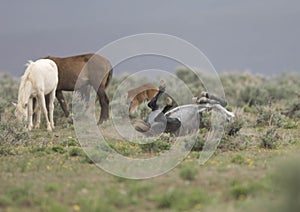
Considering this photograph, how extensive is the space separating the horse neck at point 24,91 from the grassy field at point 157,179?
1.60 m

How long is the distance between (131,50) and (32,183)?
15.6ft

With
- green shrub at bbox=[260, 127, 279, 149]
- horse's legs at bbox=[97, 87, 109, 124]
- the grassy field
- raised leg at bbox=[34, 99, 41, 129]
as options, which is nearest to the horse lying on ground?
the grassy field

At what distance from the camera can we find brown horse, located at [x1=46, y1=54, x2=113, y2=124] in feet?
59.2

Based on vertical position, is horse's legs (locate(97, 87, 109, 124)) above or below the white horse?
below

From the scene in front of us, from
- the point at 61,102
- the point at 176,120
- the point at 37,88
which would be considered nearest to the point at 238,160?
the point at 176,120

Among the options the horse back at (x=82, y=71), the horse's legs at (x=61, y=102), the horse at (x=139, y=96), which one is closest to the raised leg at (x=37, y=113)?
the horse's legs at (x=61, y=102)

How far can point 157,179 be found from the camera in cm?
870

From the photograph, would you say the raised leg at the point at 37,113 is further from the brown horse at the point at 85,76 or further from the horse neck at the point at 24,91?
the brown horse at the point at 85,76

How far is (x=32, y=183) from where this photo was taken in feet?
27.2

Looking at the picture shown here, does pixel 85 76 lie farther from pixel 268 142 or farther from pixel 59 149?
pixel 268 142

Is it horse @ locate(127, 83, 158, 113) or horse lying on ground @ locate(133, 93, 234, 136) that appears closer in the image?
horse lying on ground @ locate(133, 93, 234, 136)

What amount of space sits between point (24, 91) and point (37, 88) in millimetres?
438

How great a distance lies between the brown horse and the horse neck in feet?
8.55

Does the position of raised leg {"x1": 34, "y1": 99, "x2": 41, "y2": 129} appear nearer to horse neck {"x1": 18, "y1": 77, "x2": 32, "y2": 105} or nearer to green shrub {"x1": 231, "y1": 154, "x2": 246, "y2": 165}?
horse neck {"x1": 18, "y1": 77, "x2": 32, "y2": 105}
